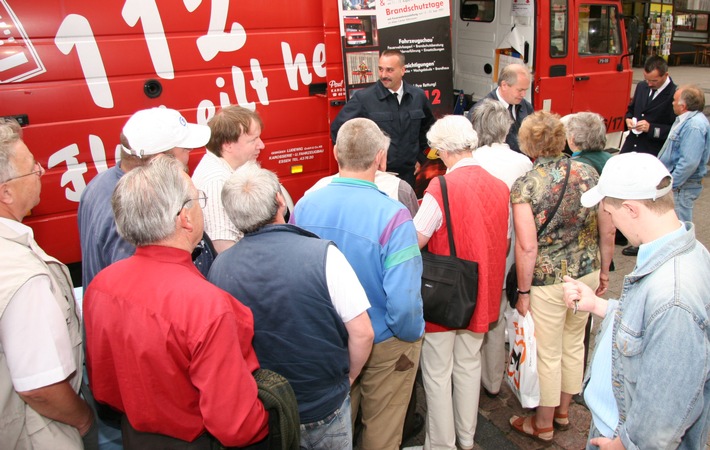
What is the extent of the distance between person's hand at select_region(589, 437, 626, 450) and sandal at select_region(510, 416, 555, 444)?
1.21m

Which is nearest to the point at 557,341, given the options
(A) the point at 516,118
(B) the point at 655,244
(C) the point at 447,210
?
(C) the point at 447,210

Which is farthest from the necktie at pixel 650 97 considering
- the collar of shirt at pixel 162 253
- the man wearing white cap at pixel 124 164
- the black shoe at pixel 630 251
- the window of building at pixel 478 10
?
the collar of shirt at pixel 162 253

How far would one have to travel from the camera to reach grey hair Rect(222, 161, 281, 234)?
6.01 feet

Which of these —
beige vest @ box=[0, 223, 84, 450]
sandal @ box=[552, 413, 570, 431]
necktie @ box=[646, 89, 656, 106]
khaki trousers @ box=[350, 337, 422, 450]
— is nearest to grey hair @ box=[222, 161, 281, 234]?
beige vest @ box=[0, 223, 84, 450]

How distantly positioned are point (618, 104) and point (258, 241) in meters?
5.93

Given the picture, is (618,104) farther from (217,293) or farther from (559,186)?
(217,293)

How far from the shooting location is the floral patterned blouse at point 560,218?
8.69 feet

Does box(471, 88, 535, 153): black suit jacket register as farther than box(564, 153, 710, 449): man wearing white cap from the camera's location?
Yes

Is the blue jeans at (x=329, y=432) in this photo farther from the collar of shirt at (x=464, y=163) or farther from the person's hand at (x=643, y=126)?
the person's hand at (x=643, y=126)

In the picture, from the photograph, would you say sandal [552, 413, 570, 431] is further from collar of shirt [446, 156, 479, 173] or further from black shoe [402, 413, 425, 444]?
collar of shirt [446, 156, 479, 173]

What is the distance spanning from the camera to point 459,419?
9.71ft

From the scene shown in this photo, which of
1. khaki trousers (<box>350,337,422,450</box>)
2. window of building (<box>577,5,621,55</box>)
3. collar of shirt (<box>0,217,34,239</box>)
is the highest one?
window of building (<box>577,5,621,55</box>)

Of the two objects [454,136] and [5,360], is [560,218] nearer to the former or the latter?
[454,136]

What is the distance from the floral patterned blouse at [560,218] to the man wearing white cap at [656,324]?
86 centimetres
